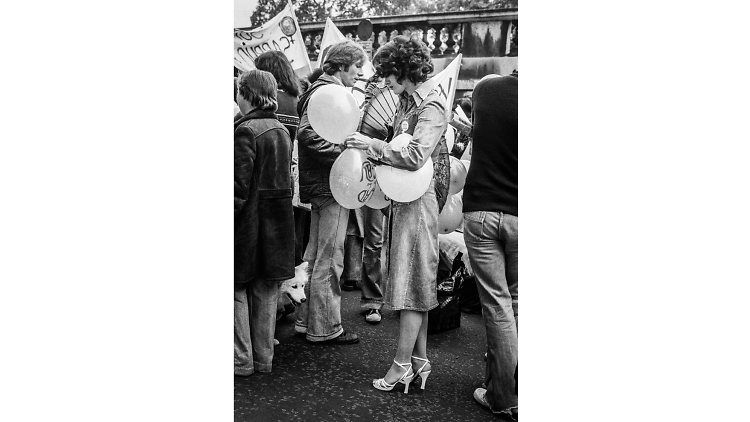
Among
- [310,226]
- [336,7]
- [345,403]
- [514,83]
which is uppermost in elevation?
[336,7]

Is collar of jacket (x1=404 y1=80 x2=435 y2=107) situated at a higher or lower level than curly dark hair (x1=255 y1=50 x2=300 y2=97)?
lower

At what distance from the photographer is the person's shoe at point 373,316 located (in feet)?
11.0

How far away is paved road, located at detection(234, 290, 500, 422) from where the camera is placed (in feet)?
10.4

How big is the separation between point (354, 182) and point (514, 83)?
86 cm

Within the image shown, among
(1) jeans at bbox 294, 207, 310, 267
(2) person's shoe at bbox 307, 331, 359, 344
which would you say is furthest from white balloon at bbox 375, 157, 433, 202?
(2) person's shoe at bbox 307, 331, 359, 344

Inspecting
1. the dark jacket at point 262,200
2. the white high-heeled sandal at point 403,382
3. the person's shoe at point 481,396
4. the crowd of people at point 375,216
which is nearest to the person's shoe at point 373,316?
the crowd of people at point 375,216

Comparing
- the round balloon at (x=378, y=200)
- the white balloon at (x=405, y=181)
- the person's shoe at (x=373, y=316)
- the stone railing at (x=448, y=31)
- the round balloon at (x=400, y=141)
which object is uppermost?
the stone railing at (x=448, y=31)

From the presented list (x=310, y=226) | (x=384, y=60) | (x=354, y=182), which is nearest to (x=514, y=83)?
(x=384, y=60)

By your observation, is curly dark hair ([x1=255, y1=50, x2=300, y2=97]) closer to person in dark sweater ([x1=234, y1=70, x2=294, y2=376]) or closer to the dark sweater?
person in dark sweater ([x1=234, y1=70, x2=294, y2=376])

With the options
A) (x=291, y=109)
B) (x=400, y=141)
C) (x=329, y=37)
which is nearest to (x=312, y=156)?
(x=291, y=109)

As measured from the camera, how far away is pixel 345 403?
323 centimetres

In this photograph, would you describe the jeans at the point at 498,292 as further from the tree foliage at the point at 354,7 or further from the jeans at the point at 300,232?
the tree foliage at the point at 354,7

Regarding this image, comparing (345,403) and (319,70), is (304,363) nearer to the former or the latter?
(345,403)

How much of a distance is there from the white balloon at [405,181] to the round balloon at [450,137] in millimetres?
129
